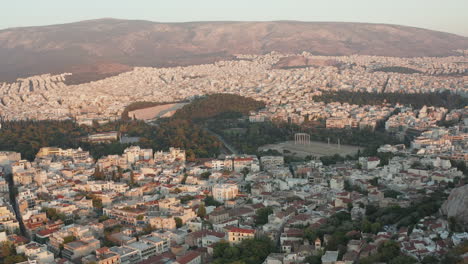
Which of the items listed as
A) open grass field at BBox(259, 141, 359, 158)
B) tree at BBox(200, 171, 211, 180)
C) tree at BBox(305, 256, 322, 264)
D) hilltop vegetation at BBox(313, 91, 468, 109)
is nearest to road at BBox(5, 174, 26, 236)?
tree at BBox(200, 171, 211, 180)

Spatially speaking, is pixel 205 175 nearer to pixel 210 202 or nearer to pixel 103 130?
pixel 210 202

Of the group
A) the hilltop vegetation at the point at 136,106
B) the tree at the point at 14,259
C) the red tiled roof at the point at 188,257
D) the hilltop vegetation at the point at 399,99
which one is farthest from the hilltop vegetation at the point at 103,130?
the hilltop vegetation at the point at 399,99

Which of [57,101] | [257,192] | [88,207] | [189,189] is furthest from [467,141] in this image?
[57,101]

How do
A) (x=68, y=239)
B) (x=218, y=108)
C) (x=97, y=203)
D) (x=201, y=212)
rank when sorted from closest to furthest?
(x=68, y=239), (x=201, y=212), (x=97, y=203), (x=218, y=108)

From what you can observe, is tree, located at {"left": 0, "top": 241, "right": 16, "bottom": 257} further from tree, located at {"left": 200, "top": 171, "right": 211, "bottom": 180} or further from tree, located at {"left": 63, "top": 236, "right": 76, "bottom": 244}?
tree, located at {"left": 200, "top": 171, "right": 211, "bottom": 180}

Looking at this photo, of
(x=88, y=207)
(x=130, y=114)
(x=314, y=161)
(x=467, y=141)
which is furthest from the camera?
(x=130, y=114)

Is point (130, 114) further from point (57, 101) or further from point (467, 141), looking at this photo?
point (467, 141)

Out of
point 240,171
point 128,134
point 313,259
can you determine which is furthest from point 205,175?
point 128,134
